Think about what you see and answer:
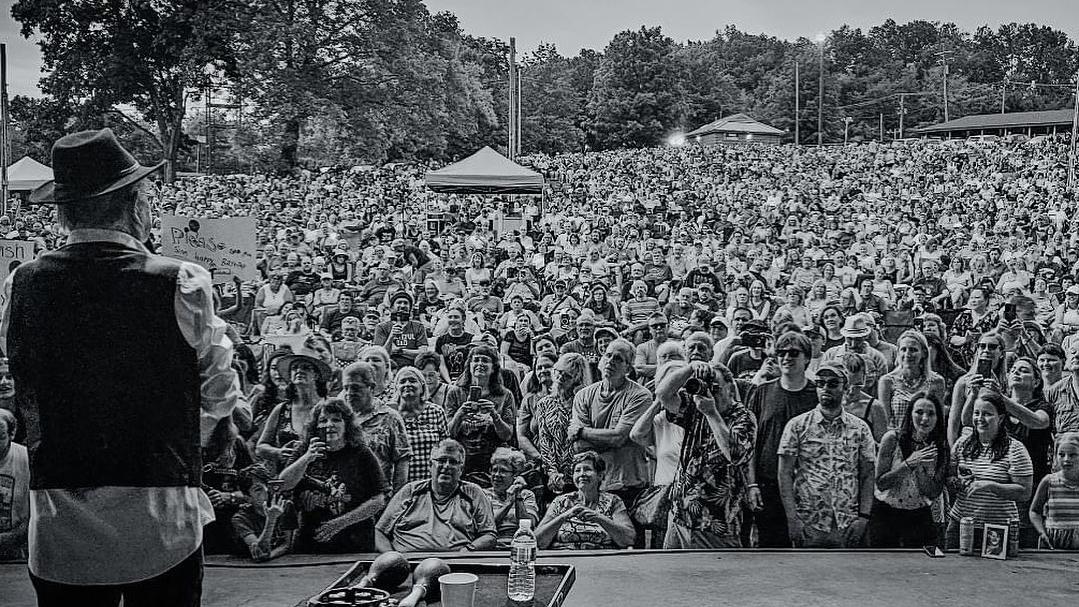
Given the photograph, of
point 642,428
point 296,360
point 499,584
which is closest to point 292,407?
point 296,360

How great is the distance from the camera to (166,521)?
1960 millimetres

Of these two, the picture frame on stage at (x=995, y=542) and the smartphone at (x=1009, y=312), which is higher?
the smartphone at (x=1009, y=312)

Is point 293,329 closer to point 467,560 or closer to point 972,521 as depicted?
point 467,560

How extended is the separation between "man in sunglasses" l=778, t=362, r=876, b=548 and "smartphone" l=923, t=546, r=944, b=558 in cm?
29

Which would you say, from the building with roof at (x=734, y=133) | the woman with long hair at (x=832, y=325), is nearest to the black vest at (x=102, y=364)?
the woman with long hair at (x=832, y=325)

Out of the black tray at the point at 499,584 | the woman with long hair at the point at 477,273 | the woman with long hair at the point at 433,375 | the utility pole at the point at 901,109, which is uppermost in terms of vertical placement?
the utility pole at the point at 901,109

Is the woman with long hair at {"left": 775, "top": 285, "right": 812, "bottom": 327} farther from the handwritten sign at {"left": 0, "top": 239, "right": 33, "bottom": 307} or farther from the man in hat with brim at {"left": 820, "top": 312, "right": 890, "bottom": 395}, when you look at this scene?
the handwritten sign at {"left": 0, "top": 239, "right": 33, "bottom": 307}

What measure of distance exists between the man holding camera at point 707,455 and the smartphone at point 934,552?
2.74 feet

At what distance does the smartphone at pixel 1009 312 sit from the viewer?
22.9 feet

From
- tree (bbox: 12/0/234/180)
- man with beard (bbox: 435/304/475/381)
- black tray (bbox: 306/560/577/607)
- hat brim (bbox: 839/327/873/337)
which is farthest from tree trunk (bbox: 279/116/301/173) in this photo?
black tray (bbox: 306/560/577/607)

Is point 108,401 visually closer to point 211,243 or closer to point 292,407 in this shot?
point 292,407

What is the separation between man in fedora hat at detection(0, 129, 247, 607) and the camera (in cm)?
193

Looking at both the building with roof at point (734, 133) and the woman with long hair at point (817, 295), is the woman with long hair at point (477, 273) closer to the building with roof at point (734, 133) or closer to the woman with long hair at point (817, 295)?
the woman with long hair at point (817, 295)

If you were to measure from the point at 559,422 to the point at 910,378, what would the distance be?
1798 millimetres
